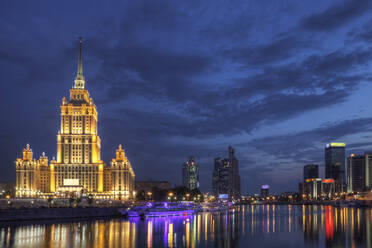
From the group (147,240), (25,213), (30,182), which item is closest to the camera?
(147,240)

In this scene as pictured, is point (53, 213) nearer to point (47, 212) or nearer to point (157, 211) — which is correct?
point (47, 212)

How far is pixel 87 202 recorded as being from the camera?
493 ft

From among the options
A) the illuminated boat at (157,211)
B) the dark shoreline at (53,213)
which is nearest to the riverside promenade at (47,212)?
the dark shoreline at (53,213)

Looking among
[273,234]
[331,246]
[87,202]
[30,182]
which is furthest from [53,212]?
[30,182]

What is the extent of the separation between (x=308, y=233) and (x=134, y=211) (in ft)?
190

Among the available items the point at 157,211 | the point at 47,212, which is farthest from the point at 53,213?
the point at 157,211

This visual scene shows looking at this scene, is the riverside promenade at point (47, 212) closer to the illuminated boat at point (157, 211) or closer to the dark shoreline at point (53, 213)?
the dark shoreline at point (53, 213)

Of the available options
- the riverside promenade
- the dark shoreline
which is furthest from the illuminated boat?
the riverside promenade

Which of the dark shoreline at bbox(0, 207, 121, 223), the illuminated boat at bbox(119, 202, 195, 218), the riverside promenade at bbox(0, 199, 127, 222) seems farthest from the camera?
the illuminated boat at bbox(119, 202, 195, 218)

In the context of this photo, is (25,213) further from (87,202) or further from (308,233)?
(308,233)

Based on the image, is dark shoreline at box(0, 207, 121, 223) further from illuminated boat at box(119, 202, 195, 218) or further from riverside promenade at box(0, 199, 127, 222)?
illuminated boat at box(119, 202, 195, 218)

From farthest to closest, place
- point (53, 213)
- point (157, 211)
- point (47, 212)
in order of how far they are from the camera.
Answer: point (157, 211) → point (53, 213) → point (47, 212)

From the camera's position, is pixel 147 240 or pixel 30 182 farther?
pixel 30 182

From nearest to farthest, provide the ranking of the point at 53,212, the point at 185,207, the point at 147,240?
the point at 147,240 → the point at 53,212 → the point at 185,207
